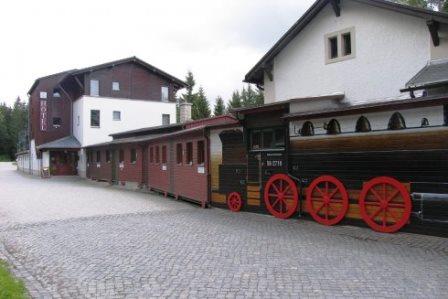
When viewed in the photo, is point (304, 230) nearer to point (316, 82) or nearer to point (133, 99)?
point (316, 82)

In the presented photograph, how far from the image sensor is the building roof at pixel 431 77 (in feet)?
35.9

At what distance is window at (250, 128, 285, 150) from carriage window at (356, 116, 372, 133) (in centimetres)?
260

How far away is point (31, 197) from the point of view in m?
22.9

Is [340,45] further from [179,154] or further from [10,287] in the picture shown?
[10,287]

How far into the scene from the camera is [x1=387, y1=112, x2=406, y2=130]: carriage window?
11.1m

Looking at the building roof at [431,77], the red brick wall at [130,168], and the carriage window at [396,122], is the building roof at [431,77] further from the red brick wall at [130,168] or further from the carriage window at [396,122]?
the red brick wall at [130,168]

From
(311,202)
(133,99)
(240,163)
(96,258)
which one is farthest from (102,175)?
(96,258)

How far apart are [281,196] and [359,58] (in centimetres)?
538

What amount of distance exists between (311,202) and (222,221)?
2567mm

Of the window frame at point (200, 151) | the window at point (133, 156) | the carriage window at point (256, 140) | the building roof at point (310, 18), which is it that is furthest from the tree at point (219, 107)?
the carriage window at point (256, 140)

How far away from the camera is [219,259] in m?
8.69

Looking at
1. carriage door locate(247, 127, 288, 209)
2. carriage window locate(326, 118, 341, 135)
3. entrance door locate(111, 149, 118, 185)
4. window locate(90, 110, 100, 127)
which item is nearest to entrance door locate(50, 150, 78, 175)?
window locate(90, 110, 100, 127)

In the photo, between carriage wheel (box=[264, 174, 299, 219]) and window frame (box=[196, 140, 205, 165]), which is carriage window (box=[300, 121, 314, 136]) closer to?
carriage wheel (box=[264, 174, 299, 219])

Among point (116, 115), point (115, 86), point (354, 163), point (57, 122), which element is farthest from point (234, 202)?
point (57, 122)
